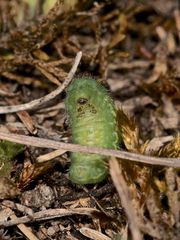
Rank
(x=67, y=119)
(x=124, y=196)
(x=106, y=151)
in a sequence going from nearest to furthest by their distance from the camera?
(x=124, y=196), (x=106, y=151), (x=67, y=119)

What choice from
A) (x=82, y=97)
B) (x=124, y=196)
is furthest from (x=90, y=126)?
(x=124, y=196)

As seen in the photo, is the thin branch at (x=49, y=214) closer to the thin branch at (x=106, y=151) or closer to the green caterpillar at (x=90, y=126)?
the green caterpillar at (x=90, y=126)

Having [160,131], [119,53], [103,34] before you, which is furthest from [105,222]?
[103,34]

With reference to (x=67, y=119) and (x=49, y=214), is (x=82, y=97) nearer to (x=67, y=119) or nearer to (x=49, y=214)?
(x=67, y=119)

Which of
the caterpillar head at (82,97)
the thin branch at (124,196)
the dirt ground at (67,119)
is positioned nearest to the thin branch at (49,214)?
the dirt ground at (67,119)

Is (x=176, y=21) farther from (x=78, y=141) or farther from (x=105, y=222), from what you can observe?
(x=105, y=222)

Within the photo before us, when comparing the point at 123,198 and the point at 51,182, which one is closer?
the point at 123,198
